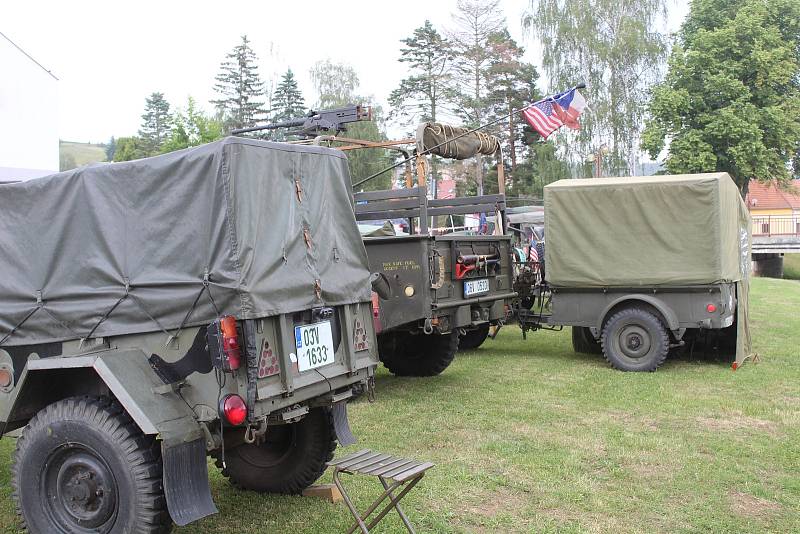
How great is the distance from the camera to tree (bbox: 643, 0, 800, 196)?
30.2 m

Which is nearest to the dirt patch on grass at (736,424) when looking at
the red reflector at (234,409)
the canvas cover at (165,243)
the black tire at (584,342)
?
the black tire at (584,342)

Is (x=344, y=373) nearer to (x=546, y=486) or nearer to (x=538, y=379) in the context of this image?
(x=546, y=486)

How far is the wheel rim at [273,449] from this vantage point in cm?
504

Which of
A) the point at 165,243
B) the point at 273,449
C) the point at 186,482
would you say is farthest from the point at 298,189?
the point at 273,449

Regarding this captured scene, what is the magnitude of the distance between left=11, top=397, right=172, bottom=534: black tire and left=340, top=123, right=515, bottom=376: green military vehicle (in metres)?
3.73

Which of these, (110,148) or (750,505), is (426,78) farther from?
(110,148)

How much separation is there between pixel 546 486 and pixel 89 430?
2.97 m

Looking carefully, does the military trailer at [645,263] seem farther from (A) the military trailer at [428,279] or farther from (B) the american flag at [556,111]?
(B) the american flag at [556,111]

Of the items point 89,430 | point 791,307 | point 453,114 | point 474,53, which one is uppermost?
point 474,53

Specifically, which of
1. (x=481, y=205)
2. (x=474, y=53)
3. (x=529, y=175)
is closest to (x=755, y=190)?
(x=529, y=175)

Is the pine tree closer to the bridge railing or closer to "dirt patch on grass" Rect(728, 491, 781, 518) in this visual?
the bridge railing

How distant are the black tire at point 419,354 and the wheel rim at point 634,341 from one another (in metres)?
2.21

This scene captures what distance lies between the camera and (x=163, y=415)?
378 cm

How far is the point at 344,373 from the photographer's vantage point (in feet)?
15.0
